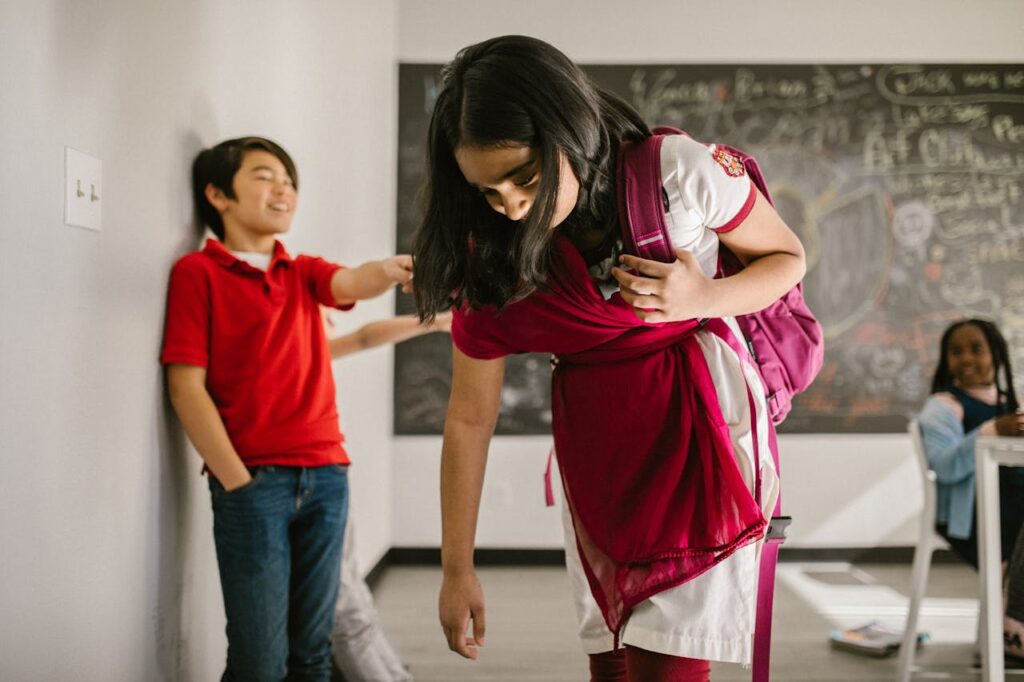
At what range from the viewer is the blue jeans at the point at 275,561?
1.55m

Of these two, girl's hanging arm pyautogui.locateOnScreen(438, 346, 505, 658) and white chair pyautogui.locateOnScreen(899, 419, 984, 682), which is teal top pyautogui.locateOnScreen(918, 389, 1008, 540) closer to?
white chair pyautogui.locateOnScreen(899, 419, 984, 682)

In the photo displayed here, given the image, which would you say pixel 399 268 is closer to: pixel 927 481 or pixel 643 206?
pixel 643 206

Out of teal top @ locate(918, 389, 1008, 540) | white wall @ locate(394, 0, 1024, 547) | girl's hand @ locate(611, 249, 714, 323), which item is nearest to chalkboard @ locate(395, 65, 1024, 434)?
white wall @ locate(394, 0, 1024, 547)

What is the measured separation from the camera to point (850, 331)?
152 inches

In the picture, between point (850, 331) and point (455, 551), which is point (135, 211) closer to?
point (455, 551)

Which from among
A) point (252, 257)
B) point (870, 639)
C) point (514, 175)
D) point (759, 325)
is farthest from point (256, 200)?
point (870, 639)

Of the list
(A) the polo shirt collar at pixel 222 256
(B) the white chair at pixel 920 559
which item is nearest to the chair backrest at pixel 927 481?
(B) the white chair at pixel 920 559

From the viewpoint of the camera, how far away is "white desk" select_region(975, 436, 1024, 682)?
1.99 meters

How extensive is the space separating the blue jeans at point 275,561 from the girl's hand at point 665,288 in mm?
912

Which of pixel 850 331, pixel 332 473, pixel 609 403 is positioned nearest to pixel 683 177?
pixel 609 403

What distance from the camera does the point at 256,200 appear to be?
5.26 ft

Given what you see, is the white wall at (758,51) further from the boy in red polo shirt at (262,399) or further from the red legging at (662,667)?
the red legging at (662,667)

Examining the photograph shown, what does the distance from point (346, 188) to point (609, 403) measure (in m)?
2.12

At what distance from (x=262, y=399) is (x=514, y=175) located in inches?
33.5
